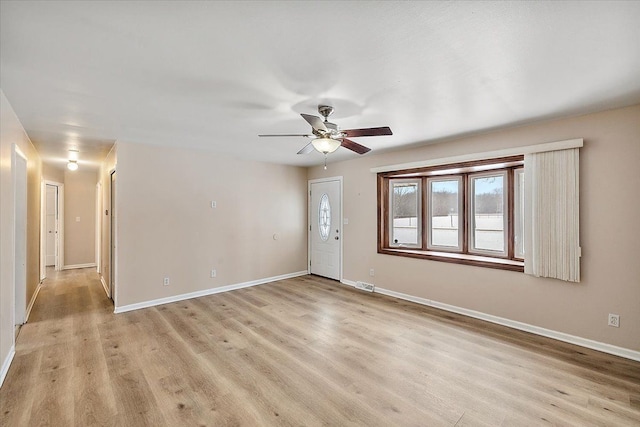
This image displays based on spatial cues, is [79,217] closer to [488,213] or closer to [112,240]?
[112,240]

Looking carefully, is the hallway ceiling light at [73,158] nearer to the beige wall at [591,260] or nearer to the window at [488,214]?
the beige wall at [591,260]

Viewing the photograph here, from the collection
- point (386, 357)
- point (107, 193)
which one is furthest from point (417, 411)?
point (107, 193)

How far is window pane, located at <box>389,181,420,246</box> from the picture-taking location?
16.5 feet

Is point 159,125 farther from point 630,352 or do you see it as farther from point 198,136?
point 630,352

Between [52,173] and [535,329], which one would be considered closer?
[535,329]

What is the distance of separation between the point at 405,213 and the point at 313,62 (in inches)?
145

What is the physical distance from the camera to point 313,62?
1.96 meters

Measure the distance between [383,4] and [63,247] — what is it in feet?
28.2

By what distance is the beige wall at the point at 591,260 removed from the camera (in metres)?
2.76

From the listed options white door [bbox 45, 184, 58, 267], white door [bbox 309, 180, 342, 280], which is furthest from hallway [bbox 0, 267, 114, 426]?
white door [bbox 309, 180, 342, 280]

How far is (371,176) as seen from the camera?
514cm

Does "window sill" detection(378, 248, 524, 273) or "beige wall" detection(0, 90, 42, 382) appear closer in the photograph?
"beige wall" detection(0, 90, 42, 382)

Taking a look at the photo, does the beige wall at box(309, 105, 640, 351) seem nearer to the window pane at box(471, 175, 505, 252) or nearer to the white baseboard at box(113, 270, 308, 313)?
the window pane at box(471, 175, 505, 252)

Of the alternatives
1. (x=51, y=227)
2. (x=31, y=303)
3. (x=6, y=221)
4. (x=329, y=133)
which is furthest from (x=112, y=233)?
(x=51, y=227)
